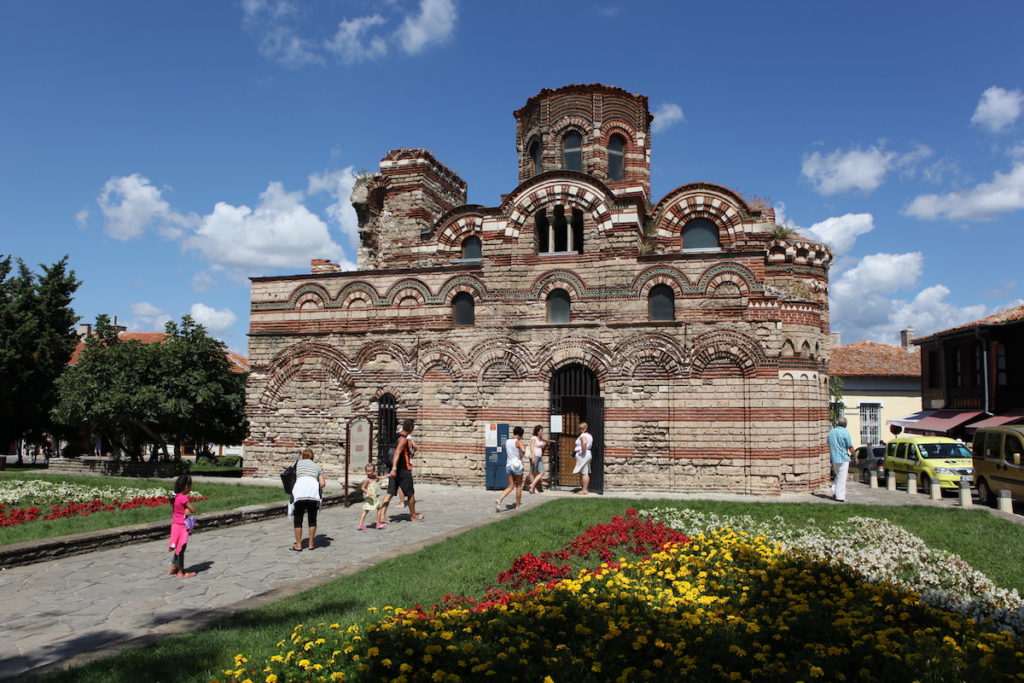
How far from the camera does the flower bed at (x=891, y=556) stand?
664 cm

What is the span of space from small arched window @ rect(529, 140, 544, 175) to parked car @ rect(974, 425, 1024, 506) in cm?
1473

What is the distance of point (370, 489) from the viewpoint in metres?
11.4

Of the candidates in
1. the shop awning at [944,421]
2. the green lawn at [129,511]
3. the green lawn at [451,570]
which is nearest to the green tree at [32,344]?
the green lawn at [129,511]

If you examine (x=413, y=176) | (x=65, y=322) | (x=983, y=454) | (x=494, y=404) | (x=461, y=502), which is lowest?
(x=461, y=502)

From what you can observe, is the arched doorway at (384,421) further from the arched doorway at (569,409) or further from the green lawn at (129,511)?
the arched doorway at (569,409)

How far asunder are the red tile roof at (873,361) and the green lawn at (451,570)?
23.4 metres

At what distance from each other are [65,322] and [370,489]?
74.6 ft

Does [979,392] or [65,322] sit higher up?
[65,322]

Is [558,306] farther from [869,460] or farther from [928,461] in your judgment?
[869,460]

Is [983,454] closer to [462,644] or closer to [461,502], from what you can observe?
[461,502]

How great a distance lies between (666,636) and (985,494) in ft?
45.2

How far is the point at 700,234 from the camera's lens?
66.5 feet

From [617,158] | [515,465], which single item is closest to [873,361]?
[617,158]

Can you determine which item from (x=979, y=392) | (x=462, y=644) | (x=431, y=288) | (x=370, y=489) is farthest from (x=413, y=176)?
(x=979, y=392)
